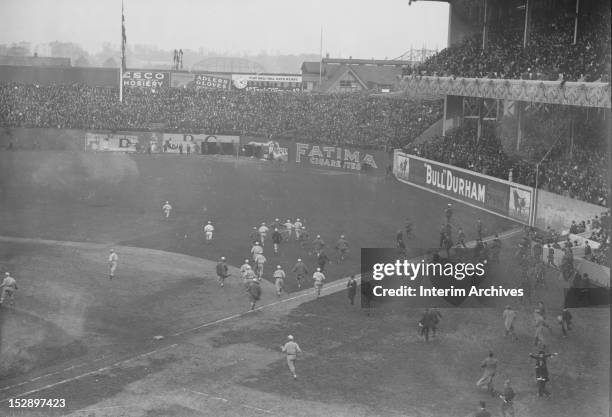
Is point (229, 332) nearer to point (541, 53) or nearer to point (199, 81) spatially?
point (541, 53)

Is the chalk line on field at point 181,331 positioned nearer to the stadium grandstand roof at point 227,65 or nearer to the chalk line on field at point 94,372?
the chalk line on field at point 94,372

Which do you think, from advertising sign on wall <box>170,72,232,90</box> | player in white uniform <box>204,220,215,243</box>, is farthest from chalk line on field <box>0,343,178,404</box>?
advertising sign on wall <box>170,72,232,90</box>

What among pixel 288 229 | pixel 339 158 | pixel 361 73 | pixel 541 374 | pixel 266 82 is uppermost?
pixel 361 73

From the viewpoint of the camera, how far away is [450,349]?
2039 centimetres

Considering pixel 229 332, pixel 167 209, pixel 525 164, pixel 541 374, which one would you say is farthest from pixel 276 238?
pixel 541 374

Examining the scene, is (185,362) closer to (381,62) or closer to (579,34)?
(579,34)

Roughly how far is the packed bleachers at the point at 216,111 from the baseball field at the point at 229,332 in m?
18.4

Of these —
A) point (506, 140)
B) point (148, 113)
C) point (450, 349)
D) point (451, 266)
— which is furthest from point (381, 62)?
point (450, 349)

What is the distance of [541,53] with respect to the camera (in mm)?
36625

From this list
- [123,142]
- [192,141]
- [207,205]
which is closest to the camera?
[207,205]

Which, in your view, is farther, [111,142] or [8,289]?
[111,142]

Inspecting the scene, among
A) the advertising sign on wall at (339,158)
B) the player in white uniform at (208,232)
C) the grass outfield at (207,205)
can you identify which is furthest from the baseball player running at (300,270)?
the advertising sign on wall at (339,158)

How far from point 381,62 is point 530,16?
4067 cm

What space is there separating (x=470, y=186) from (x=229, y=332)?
65.4 feet
